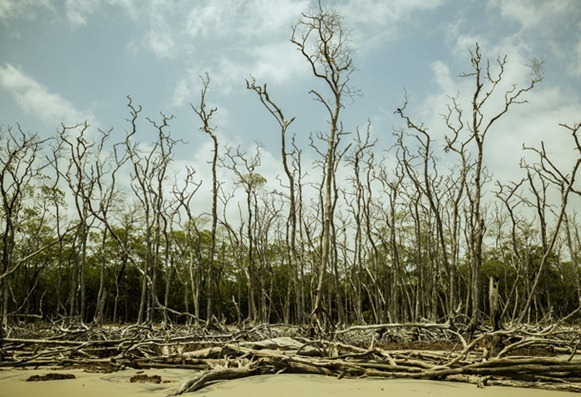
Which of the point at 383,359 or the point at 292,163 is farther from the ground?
the point at 292,163

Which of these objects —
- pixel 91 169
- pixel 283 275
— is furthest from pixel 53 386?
pixel 283 275

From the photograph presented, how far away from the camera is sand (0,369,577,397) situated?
14.5 feet

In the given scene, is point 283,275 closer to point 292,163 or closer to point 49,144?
point 292,163

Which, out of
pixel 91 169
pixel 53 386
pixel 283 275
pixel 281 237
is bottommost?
pixel 53 386

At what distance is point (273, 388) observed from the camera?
473 centimetres

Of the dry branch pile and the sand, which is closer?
the sand

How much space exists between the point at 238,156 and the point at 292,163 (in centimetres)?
320

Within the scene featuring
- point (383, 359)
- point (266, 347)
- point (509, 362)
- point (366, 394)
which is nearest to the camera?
point (366, 394)

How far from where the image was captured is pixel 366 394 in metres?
4.35

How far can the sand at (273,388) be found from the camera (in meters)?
4.42

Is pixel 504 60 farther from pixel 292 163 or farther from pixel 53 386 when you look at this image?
pixel 53 386

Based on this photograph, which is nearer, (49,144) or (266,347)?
(266,347)

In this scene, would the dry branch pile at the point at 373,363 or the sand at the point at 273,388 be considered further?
the dry branch pile at the point at 373,363

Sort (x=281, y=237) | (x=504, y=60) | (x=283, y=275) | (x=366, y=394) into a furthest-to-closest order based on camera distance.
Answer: (x=283, y=275) < (x=281, y=237) < (x=504, y=60) < (x=366, y=394)
